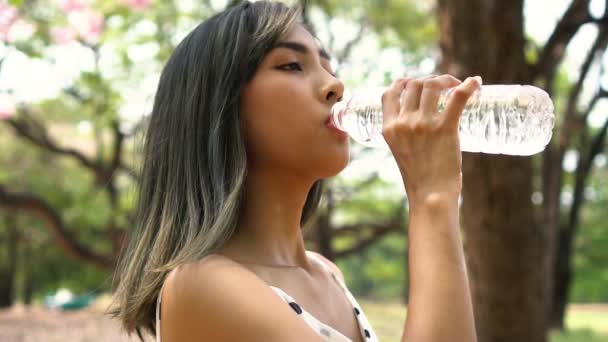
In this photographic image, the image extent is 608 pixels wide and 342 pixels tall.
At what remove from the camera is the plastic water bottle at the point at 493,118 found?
1597 millimetres

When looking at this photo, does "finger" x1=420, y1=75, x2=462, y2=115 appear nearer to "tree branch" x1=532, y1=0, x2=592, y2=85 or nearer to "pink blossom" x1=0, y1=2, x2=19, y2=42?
"tree branch" x1=532, y1=0, x2=592, y2=85

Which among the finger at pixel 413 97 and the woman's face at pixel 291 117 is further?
the woman's face at pixel 291 117

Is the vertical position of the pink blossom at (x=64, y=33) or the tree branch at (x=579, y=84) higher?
the pink blossom at (x=64, y=33)

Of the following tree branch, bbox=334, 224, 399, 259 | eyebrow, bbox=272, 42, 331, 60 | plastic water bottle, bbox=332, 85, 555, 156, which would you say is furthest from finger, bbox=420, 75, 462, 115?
tree branch, bbox=334, 224, 399, 259

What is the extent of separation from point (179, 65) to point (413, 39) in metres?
9.77

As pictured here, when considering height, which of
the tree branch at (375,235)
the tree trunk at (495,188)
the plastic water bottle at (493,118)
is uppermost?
the plastic water bottle at (493,118)

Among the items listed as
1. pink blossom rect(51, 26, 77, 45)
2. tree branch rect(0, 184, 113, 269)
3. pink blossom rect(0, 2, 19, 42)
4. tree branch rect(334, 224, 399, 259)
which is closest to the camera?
pink blossom rect(0, 2, 19, 42)

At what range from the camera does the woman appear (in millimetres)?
1312

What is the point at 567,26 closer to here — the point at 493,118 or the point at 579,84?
the point at 493,118

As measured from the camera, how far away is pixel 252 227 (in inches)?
62.5

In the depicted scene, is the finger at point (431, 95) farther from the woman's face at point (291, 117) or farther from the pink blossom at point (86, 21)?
the pink blossom at point (86, 21)

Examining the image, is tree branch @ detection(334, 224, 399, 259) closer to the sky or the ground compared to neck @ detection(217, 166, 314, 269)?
closer to the ground

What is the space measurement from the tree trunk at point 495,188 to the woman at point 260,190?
2821mm

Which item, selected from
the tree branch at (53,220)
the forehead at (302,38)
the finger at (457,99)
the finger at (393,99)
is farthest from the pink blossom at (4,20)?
the tree branch at (53,220)
